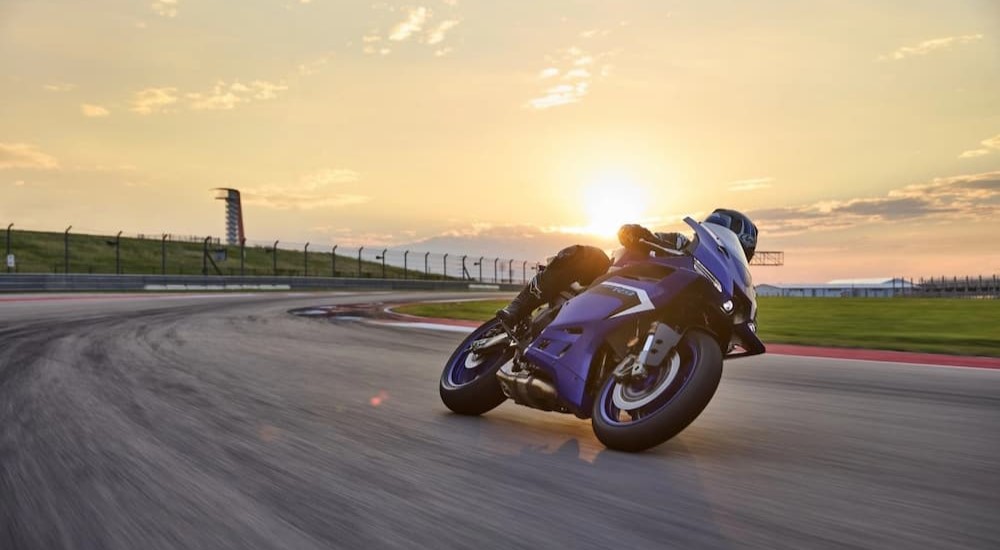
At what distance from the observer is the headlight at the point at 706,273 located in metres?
3.84

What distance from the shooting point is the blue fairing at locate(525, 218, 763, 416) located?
3.88 m

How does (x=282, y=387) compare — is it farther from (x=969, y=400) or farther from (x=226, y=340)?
(x=969, y=400)

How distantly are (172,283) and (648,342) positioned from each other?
36.3 m

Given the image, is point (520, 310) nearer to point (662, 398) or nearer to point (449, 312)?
point (662, 398)

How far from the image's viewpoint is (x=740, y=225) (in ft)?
14.6

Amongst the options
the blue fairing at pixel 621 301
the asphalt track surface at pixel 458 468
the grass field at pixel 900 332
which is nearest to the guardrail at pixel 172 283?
the grass field at pixel 900 332

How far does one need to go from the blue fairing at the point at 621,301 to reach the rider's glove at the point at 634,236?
0.28 feet

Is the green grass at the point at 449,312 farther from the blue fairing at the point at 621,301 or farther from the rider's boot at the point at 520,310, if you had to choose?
the blue fairing at the point at 621,301

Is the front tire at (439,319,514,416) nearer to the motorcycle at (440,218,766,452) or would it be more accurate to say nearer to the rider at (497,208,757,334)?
the rider at (497,208,757,334)

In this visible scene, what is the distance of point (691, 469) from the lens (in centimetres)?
358

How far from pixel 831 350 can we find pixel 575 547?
890 cm

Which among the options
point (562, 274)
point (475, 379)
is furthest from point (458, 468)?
point (562, 274)

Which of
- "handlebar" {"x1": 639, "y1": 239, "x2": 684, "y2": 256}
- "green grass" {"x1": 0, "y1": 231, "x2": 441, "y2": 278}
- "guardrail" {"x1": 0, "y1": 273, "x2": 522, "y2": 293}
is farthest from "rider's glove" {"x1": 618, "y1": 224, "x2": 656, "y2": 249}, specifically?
"green grass" {"x1": 0, "y1": 231, "x2": 441, "y2": 278}

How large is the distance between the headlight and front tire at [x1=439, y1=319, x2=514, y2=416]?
1.54m
